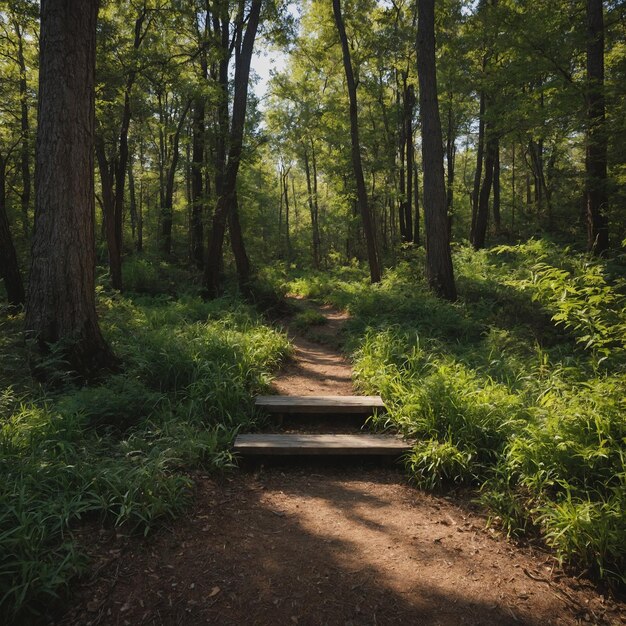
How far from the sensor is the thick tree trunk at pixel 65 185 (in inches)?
167

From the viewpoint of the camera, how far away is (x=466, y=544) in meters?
2.76

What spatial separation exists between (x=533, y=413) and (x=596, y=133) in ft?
27.0

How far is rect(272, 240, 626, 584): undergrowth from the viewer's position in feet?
8.80

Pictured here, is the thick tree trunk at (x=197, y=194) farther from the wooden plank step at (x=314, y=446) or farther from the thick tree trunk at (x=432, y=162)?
the wooden plank step at (x=314, y=446)

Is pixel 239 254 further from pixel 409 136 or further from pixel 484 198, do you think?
pixel 409 136

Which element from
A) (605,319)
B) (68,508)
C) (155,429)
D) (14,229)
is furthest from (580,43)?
(14,229)

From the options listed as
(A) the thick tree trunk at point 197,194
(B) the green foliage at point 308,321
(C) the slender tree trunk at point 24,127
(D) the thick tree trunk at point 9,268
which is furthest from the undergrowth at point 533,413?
(C) the slender tree trunk at point 24,127

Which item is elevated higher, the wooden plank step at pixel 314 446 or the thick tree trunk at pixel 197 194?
the thick tree trunk at pixel 197 194

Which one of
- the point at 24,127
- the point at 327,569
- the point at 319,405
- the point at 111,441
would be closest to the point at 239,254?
the point at 319,405

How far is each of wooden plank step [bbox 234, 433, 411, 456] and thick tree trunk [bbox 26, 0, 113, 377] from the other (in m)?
2.33

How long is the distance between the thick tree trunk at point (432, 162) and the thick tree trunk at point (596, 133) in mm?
3423

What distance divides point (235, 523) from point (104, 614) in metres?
0.98

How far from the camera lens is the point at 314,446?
3.79 metres

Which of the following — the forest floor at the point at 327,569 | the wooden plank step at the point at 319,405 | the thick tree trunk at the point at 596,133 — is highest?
the thick tree trunk at the point at 596,133
